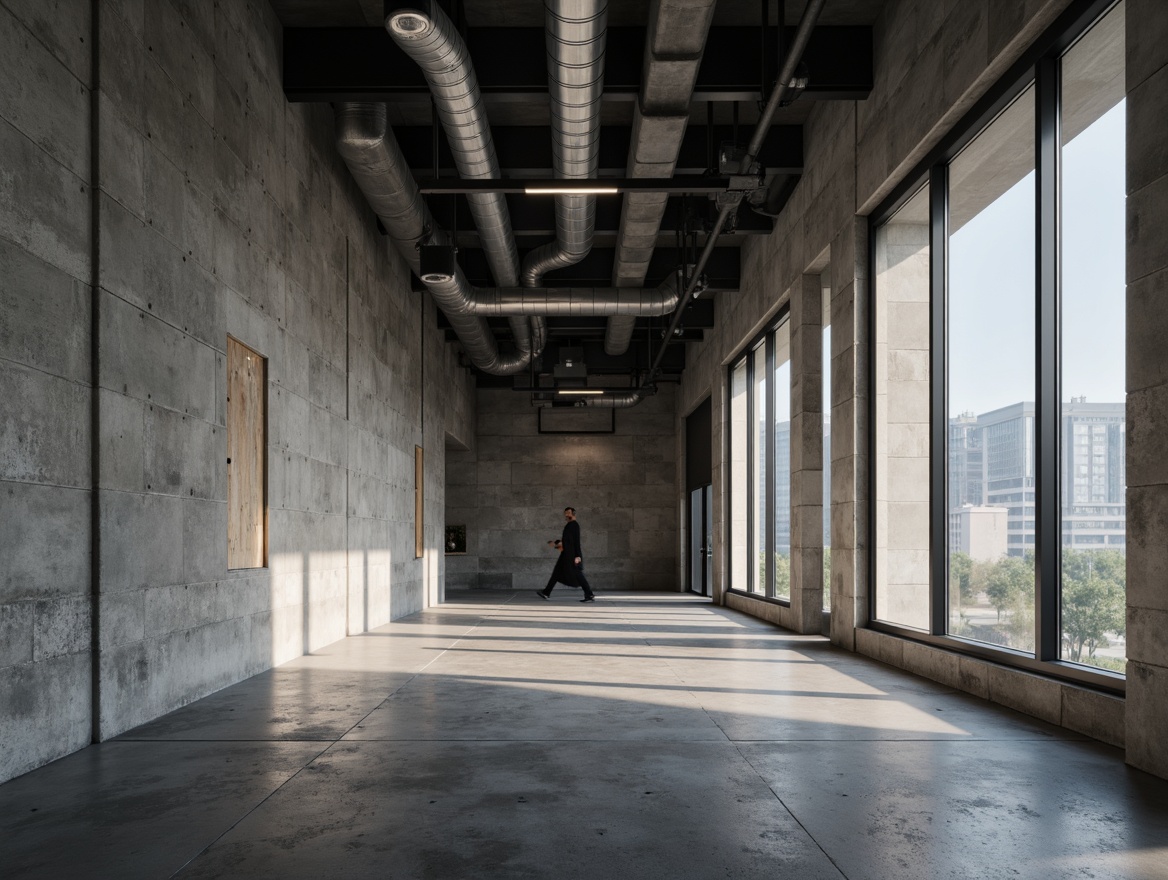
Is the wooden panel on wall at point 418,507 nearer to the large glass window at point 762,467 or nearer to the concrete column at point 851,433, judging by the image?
the large glass window at point 762,467

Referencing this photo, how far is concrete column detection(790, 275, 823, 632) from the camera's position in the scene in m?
11.2

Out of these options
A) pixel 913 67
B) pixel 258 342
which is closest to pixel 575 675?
pixel 258 342

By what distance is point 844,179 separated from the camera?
31.3 feet

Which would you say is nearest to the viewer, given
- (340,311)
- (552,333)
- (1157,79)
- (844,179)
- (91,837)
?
(91,837)

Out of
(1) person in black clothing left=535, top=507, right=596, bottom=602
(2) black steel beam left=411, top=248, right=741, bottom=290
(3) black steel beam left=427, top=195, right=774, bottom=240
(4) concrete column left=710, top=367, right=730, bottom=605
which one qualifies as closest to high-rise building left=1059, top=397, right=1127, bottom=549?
(3) black steel beam left=427, top=195, right=774, bottom=240

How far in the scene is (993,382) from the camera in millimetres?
6738

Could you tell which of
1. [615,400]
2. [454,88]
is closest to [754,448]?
[615,400]

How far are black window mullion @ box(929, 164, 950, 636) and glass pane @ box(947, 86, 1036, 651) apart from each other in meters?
0.09

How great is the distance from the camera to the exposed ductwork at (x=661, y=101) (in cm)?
686

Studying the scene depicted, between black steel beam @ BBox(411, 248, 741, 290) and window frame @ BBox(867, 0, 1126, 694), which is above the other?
black steel beam @ BBox(411, 248, 741, 290)

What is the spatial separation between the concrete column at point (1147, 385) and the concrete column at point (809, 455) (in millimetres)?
6462

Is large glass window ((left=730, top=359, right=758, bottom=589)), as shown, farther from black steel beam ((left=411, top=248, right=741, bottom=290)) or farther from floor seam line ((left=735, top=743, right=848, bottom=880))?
floor seam line ((left=735, top=743, right=848, bottom=880))

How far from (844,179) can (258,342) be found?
5.75m

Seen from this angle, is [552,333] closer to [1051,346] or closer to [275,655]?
[275,655]
